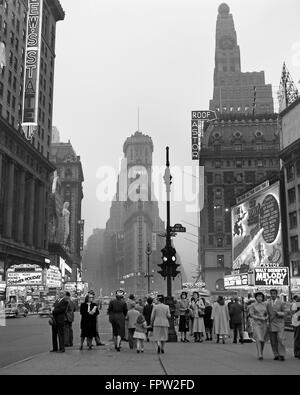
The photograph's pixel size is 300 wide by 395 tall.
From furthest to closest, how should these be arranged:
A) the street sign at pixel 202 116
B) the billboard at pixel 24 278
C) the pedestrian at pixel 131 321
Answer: the street sign at pixel 202 116 < the billboard at pixel 24 278 < the pedestrian at pixel 131 321

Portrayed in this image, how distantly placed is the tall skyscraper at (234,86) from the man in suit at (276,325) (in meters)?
148

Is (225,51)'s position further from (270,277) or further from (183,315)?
(183,315)

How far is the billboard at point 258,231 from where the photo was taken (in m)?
66.2

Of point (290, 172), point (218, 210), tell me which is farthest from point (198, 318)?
point (218, 210)

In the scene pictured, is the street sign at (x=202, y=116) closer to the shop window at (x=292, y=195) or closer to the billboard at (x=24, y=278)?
the shop window at (x=292, y=195)

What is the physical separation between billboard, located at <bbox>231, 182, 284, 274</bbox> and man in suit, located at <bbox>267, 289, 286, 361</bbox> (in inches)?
1938

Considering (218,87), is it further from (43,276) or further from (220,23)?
(43,276)

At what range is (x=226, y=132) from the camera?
12744 cm

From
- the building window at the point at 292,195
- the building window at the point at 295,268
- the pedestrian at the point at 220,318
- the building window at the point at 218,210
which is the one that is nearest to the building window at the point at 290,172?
the building window at the point at 292,195

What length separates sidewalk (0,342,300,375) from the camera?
10703 mm

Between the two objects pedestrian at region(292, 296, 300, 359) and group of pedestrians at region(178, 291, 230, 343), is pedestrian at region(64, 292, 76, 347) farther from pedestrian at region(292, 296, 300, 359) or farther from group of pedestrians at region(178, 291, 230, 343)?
pedestrian at region(292, 296, 300, 359)

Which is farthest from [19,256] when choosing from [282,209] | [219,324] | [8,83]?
[219,324]

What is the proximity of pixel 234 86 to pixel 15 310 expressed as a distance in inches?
5654
